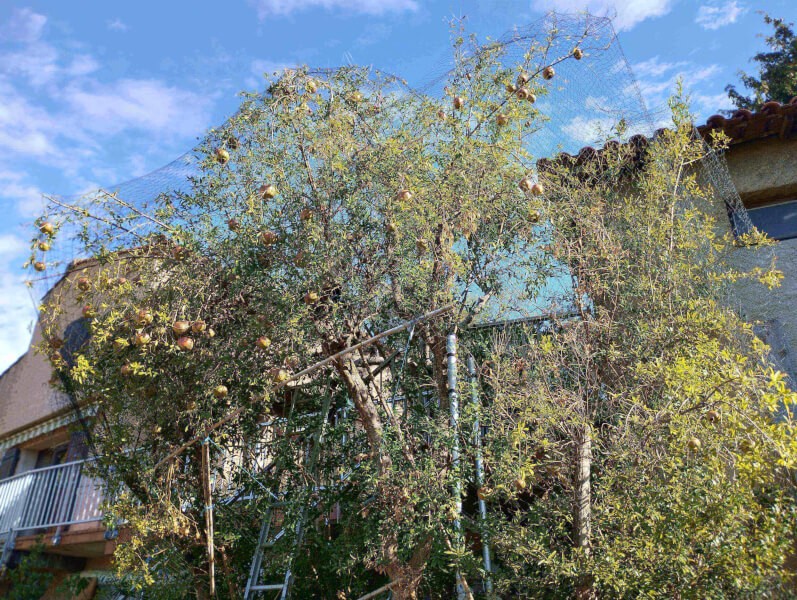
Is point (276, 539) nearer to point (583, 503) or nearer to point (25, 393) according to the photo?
point (583, 503)

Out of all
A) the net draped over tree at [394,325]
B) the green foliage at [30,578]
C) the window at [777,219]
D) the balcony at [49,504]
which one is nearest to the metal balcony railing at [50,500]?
the balcony at [49,504]

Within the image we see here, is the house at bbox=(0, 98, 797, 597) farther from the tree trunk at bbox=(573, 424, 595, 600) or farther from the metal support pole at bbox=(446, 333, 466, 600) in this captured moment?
the metal support pole at bbox=(446, 333, 466, 600)

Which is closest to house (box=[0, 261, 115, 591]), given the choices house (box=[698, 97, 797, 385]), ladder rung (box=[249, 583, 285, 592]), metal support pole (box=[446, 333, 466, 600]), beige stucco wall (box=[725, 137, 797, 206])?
ladder rung (box=[249, 583, 285, 592])

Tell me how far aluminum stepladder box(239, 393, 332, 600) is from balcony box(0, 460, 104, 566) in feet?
14.5

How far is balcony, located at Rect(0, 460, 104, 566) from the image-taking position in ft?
32.1

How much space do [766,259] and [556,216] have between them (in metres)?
2.29

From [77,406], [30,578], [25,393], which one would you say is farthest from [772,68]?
[25,393]

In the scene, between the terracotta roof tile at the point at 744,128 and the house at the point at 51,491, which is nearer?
the terracotta roof tile at the point at 744,128

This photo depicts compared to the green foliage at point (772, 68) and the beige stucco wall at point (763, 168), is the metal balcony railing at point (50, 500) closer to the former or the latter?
the beige stucco wall at point (763, 168)

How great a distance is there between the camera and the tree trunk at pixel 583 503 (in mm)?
4391

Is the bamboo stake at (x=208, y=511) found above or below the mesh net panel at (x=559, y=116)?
below

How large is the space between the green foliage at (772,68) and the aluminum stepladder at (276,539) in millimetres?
9662

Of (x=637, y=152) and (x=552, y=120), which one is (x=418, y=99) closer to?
(x=552, y=120)

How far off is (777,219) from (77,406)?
7.66 m
